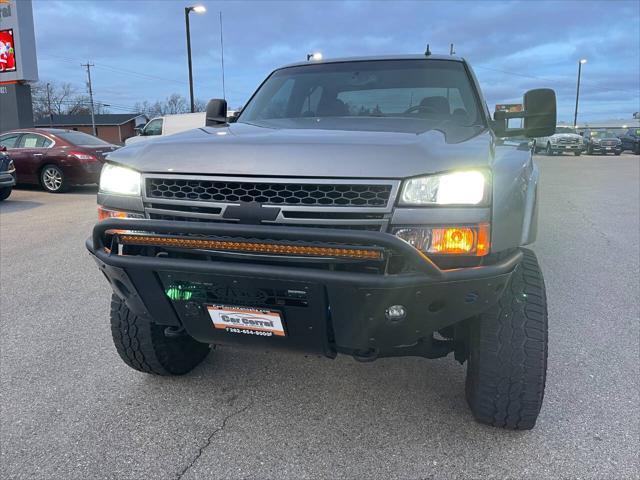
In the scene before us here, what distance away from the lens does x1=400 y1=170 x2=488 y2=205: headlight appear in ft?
6.30

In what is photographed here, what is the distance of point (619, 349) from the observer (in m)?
3.42

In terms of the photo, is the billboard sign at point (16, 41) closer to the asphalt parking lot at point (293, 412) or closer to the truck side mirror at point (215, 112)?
the asphalt parking lot at point (293, 412)

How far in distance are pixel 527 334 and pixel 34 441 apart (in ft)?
7.63

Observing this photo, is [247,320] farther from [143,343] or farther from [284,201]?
[143,343]

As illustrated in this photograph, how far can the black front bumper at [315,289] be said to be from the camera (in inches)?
73.6

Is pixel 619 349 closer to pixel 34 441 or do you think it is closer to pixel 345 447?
pixel 345 447

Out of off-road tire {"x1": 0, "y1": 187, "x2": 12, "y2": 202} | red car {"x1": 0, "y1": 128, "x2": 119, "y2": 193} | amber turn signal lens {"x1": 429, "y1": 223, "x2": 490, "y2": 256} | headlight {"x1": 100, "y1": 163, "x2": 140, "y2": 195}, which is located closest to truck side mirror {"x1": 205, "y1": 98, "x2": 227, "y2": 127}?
headlight {"x1": 100, "y1": 163, "x2": 140, "y2": 195}

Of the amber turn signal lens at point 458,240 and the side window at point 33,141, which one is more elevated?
the side window at point 33,141

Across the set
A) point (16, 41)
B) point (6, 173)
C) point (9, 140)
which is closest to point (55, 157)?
point (6, 173)

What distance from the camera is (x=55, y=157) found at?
37.6ft

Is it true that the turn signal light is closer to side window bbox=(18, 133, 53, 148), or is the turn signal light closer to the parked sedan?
the parked sedan

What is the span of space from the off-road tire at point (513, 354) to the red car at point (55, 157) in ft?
34.9

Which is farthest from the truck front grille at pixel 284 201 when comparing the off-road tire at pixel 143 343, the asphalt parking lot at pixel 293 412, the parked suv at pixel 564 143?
the parked suv at pixel 564 143

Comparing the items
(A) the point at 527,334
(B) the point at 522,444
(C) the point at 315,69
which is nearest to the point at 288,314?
(A) the point at 527,334
